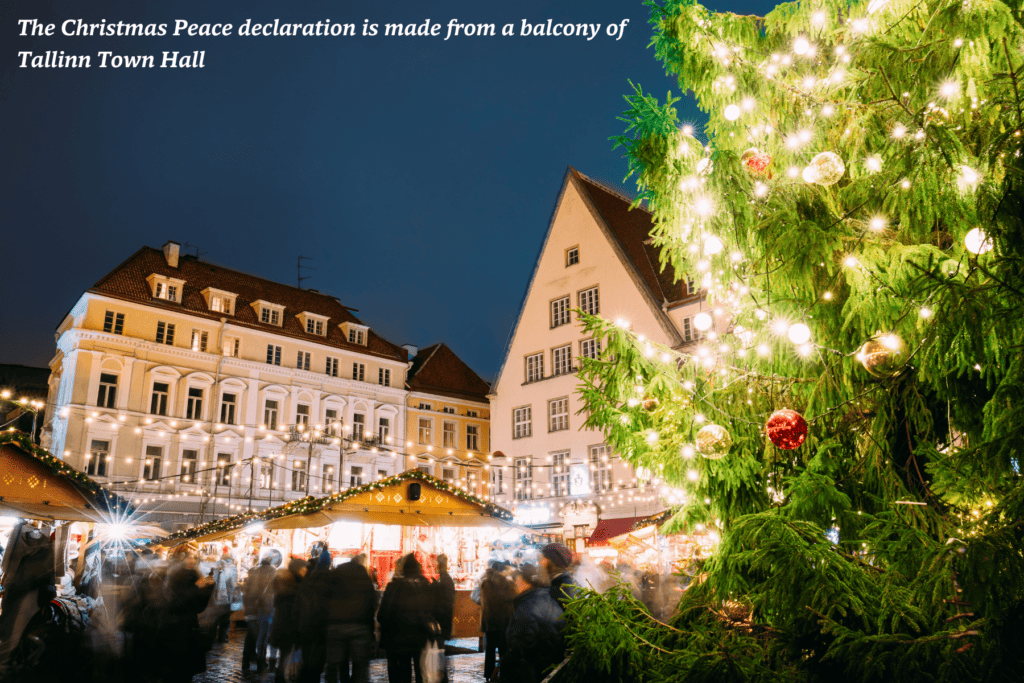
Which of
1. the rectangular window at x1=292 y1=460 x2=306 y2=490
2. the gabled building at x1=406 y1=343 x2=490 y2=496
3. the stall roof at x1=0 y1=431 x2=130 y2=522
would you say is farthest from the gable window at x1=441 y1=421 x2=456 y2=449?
the stall roof at x1=0 y1=431 x2=130 y2=522

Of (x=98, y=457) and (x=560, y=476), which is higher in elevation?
(x=98, y=457)

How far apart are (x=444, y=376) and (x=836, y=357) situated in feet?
133

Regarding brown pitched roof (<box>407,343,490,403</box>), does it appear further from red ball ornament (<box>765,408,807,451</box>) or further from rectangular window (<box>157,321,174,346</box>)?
red ball ornament (<box>765,408,807,451</box>)

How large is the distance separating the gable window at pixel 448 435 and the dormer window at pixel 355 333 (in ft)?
22.9

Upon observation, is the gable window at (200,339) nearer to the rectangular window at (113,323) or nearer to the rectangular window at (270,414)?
the rectangular window at (113,323)

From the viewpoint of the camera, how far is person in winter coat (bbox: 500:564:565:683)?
6480mm

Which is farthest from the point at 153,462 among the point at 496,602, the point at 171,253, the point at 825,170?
the point at 825,170

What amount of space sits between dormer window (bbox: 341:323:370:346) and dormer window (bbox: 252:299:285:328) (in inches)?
156

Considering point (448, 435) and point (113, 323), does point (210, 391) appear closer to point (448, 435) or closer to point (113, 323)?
point (113, 323)

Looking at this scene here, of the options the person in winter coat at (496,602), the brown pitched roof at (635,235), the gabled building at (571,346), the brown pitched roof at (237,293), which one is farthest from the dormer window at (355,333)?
the person in winter coat at (496,602)

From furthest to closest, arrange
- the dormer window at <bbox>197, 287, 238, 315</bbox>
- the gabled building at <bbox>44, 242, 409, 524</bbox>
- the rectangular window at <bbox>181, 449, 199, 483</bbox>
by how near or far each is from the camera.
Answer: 1. the dormer window at <bbox>197, 287, 238, 315</bbox>
2. the rectangular window at <bbox>181, 449, 199, 483</bbox>
3. the gabled building at <bbox>44, 242, 409, 524</bbox>

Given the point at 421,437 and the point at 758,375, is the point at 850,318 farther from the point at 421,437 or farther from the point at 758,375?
the point at 421,437

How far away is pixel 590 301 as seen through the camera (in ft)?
82.5

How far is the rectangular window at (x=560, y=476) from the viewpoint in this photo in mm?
24969
